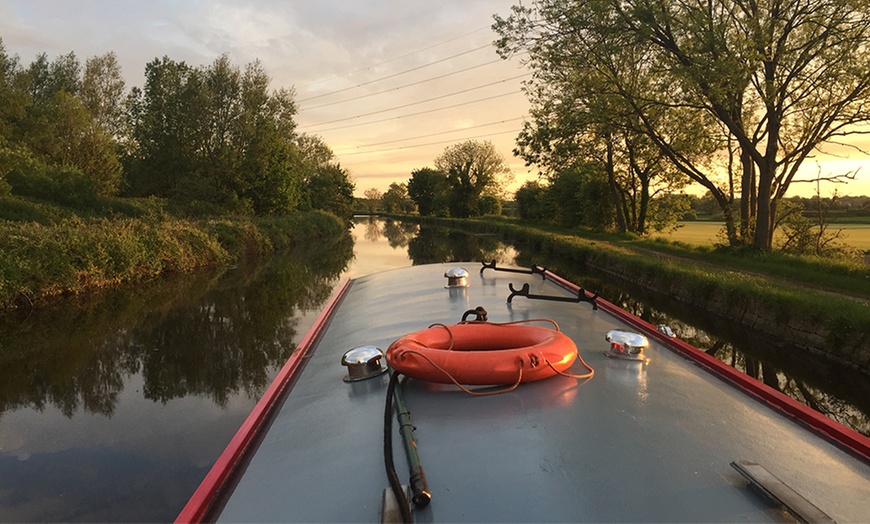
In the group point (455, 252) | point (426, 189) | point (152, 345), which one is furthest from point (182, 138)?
point (426, 189)

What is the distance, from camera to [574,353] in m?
2.52

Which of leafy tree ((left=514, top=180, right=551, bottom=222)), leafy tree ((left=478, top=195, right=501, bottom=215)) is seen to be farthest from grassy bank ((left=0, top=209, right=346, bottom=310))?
leafy tree ((left=478, top=195, right=501, bottom=215))

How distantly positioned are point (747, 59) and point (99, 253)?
47.4 feet

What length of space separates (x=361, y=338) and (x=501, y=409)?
1951 mm

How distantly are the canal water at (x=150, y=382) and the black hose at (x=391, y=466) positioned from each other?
2.46 m

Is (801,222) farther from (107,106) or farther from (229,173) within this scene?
(107,106)

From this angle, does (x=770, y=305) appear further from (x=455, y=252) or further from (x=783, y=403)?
(x=455, y=252)

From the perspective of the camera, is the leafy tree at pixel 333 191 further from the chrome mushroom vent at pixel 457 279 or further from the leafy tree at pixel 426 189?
the chrome mushroom vent at pixel 457 279

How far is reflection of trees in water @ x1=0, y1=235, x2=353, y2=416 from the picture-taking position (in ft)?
19.6

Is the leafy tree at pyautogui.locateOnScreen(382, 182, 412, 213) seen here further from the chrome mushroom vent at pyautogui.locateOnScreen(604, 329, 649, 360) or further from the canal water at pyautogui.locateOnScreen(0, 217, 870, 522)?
the chrome mushroom vent at pyautogui.locateOnScreen(604, 329, 649, 360)

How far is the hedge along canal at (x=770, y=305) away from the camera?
20.8 ft

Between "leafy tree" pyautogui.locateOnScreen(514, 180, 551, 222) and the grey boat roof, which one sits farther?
Result: "leafy tree" pyautogui.locateOnScreen(514, 180, 551, 222)

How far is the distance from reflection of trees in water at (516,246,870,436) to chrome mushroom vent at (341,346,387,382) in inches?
192

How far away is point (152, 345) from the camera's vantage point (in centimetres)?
773
